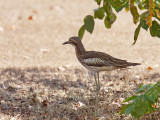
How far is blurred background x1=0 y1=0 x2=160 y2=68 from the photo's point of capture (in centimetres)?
857

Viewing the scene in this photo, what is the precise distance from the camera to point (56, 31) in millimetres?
11547

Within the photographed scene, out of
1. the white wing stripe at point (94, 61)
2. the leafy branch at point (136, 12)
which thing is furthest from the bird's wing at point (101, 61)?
the leafy branch at point (136, 12)

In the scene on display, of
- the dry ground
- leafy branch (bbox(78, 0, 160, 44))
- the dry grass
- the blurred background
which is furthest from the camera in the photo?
the blurred background

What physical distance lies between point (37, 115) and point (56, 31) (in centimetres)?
707

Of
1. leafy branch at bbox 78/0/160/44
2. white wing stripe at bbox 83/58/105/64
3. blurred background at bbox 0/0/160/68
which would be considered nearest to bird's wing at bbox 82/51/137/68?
white wing stripe at bbox 83/58/105/64

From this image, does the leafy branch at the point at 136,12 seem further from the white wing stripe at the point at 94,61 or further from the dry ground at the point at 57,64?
the dry ground at the point at 57,64

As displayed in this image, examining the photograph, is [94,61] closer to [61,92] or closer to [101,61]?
[101,61]

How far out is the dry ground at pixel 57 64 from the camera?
5.04 meters

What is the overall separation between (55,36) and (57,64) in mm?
3308

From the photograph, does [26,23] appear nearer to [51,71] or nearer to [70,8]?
[70,8]

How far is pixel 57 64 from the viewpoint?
7855mm

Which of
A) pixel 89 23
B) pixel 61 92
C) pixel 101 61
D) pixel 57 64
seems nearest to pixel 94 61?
pixel 101 61

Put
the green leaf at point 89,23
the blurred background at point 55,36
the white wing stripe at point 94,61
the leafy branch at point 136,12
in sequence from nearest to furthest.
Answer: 1. the leafy branch at point 136,12
2. the green leaf at point 89,23
3. the white wing stripe at point 94,61
4. the blurred background at point 55,36

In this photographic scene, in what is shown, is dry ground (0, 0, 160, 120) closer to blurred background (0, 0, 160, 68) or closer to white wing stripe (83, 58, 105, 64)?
blurred background (0, 0, 160, 68)
